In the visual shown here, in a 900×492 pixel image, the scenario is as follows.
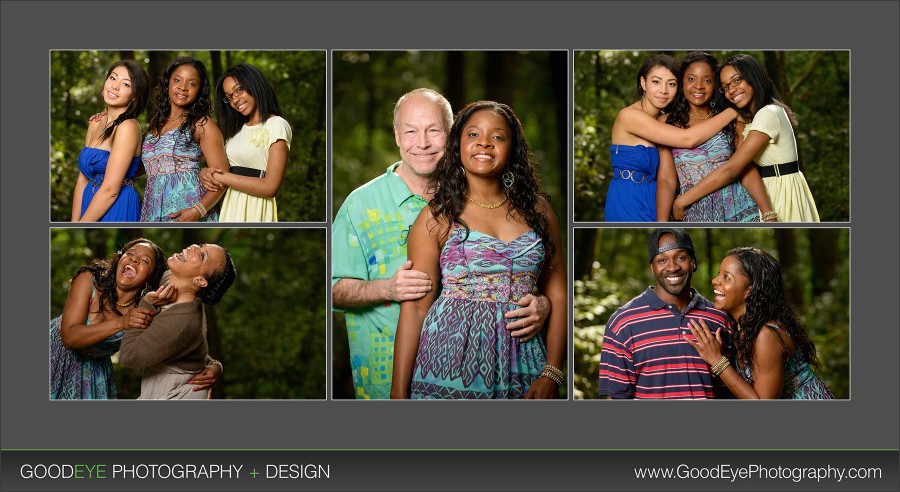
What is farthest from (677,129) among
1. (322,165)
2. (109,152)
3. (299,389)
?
(299,389)

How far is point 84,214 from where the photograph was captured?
7484 millimetres

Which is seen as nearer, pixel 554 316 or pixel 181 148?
pixel 554 316

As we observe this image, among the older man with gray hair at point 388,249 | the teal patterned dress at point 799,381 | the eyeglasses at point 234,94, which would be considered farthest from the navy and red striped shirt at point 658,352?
the eyeglasses at point 234,94

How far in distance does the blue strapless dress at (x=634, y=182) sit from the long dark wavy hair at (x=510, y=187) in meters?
0.70

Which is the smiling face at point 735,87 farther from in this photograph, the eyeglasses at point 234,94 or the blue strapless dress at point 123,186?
→ the blue strapless dress at point 123,186

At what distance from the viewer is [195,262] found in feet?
24.5

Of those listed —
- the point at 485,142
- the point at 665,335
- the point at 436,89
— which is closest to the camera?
the point at 485,142

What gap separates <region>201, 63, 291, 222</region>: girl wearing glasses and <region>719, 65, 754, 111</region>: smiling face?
9.48 ft

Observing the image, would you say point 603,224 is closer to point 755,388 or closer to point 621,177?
point 621,177

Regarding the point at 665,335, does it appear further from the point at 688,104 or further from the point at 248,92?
the point at 248,92

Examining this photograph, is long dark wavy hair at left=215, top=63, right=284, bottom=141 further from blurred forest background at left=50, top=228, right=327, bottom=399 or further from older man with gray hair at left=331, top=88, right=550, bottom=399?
blurred forest background at left=50, top=228, right=327, bottom=399

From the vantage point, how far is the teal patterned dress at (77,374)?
7.68m

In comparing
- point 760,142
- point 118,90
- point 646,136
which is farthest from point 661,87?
point 118,90

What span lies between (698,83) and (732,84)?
0.22m
